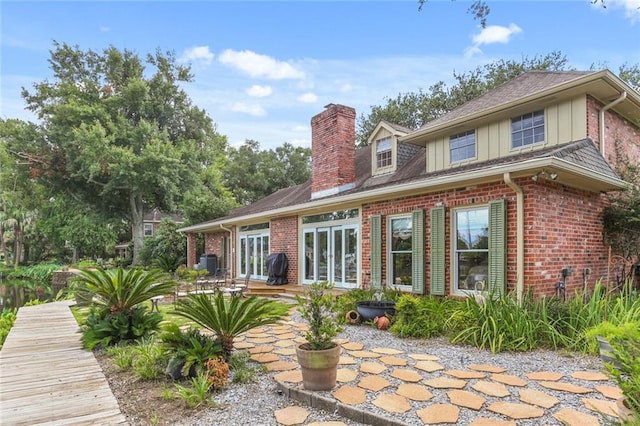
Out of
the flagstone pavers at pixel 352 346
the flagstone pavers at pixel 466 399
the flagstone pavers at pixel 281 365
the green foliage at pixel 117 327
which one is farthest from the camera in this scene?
the green foliage at pixel 117 327

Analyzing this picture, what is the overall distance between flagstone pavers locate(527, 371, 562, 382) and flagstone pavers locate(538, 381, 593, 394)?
0.11 metres

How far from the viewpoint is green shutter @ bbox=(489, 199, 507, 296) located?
6.77 meters

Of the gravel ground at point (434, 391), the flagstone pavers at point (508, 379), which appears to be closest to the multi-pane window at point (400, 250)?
the gravel ground at point (434, 391)

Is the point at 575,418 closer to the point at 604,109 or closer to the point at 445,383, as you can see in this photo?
the point at 445,383

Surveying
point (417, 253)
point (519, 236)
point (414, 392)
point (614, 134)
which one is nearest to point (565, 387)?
point (414, 392)

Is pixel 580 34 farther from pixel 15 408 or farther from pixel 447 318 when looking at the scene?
pixel 15 408

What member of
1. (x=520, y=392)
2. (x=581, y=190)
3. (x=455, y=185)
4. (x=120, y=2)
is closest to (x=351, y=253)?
(x=455, y=185)

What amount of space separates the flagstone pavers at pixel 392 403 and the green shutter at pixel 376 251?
5.51 meters

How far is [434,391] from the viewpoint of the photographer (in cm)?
375

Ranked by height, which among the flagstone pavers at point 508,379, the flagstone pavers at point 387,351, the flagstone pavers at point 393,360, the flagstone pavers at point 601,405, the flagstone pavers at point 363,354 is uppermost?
the flagstone pavers at point 601,405

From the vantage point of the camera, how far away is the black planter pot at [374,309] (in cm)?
691

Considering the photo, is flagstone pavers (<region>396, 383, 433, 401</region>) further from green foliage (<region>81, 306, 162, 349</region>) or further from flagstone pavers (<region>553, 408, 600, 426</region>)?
green foliage (<region>81, 306, 162, 349</region>)

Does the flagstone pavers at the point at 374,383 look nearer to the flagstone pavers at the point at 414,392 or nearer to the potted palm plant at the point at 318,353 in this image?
the flagstone pavers at the point at 414,392

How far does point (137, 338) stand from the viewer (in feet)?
19.5
